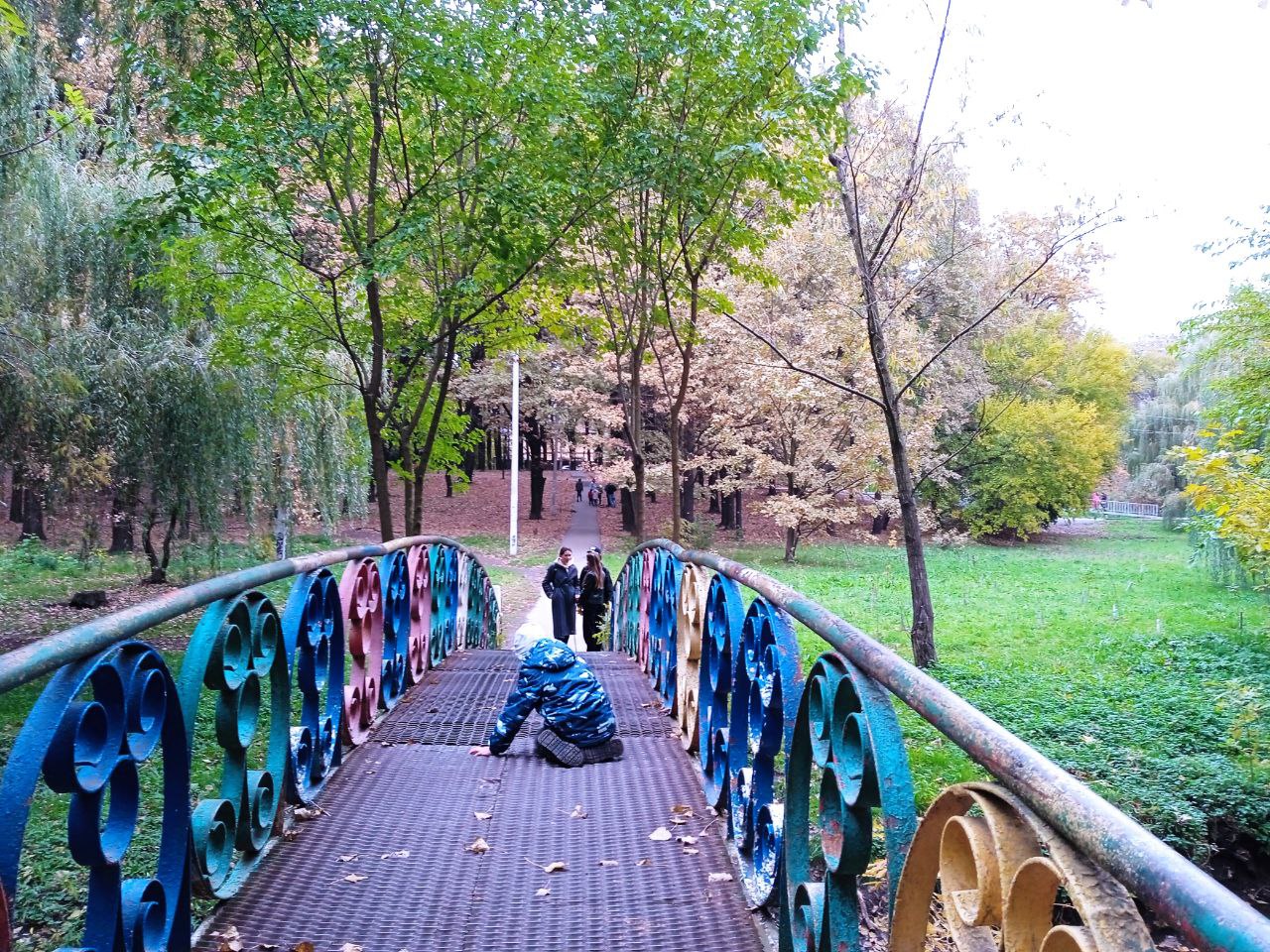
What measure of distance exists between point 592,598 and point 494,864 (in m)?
7.20

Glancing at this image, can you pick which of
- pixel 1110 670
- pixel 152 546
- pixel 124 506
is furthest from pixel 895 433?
pixel 152 546

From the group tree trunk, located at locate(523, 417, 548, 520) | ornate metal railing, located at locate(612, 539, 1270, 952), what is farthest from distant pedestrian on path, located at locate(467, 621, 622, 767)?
tree trunk, located at locate(523, 417, 548, 520)

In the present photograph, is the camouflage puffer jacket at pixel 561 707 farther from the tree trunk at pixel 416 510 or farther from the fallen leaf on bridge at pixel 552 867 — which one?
the tree trunk at pixel 416 510

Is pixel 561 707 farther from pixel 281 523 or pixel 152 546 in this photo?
pixel 152 546

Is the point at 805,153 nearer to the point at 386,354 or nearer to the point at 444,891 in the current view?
the point at 386,354

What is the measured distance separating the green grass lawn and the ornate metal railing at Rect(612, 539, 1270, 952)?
1.72 meters

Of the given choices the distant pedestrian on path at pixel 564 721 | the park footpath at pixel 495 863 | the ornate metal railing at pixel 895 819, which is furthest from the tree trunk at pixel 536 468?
the ornate metal railing at pixel 895 819

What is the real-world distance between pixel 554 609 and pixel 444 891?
24.4ft

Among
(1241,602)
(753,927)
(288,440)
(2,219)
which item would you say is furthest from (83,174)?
(1241,602)

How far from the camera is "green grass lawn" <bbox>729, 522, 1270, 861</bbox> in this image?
21.5 ft

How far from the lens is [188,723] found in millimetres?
2096

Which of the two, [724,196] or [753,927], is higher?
[724,196]

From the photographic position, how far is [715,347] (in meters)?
22.4

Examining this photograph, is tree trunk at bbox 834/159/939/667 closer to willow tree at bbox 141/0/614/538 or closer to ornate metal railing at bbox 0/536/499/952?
willow tree at bbox 141/0/614/538
